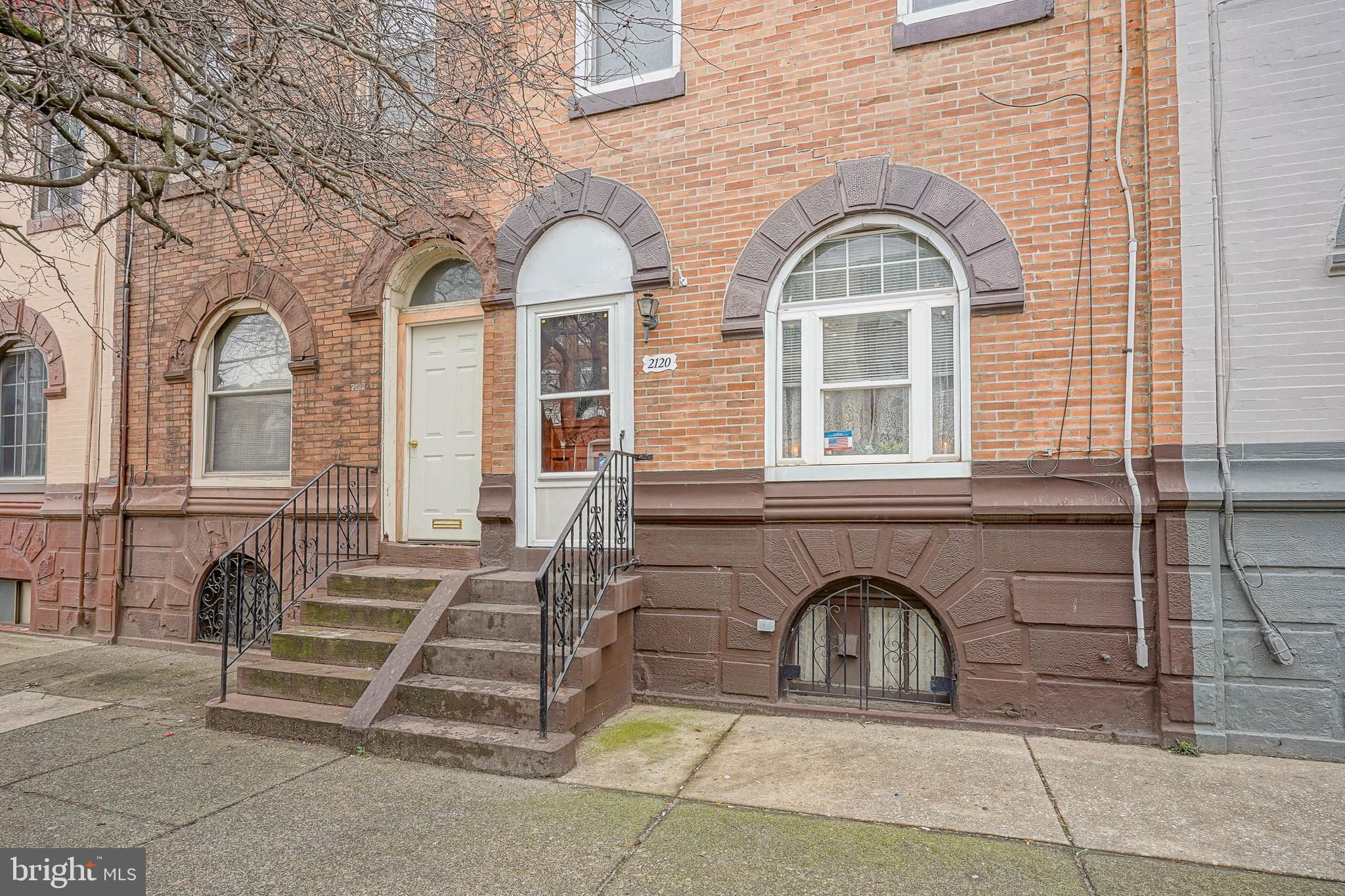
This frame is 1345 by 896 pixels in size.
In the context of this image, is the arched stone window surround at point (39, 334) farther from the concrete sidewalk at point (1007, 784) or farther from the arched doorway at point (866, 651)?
the arched doorway at point (866, 651)

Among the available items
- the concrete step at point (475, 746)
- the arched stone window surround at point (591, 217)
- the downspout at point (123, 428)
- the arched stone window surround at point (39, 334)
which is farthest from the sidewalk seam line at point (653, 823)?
the arched stone window surround at point (39, 334)

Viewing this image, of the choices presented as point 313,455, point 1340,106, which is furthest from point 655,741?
point 1340,106

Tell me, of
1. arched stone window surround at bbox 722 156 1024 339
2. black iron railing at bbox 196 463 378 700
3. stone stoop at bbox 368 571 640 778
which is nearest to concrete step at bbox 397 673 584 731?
stone stoop at bbox 368 571 640 778

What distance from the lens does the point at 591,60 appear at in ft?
21.2

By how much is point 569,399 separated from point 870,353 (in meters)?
2.47

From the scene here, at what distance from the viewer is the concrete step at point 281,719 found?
4.78 meters

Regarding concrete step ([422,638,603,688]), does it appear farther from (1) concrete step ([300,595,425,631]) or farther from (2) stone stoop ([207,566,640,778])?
(1) concrete step ([300,595,425,631])

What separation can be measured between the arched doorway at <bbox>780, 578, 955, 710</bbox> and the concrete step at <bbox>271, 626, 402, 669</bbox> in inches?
112

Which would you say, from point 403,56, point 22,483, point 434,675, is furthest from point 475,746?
point 22,483

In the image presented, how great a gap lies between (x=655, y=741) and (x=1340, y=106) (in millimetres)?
5704

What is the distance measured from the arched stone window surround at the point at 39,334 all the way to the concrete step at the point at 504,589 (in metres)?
6.33

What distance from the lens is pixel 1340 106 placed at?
4.58m

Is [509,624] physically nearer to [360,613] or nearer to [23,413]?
[360,613]

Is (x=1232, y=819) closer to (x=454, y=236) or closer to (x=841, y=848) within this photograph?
(x=841, y=848)
